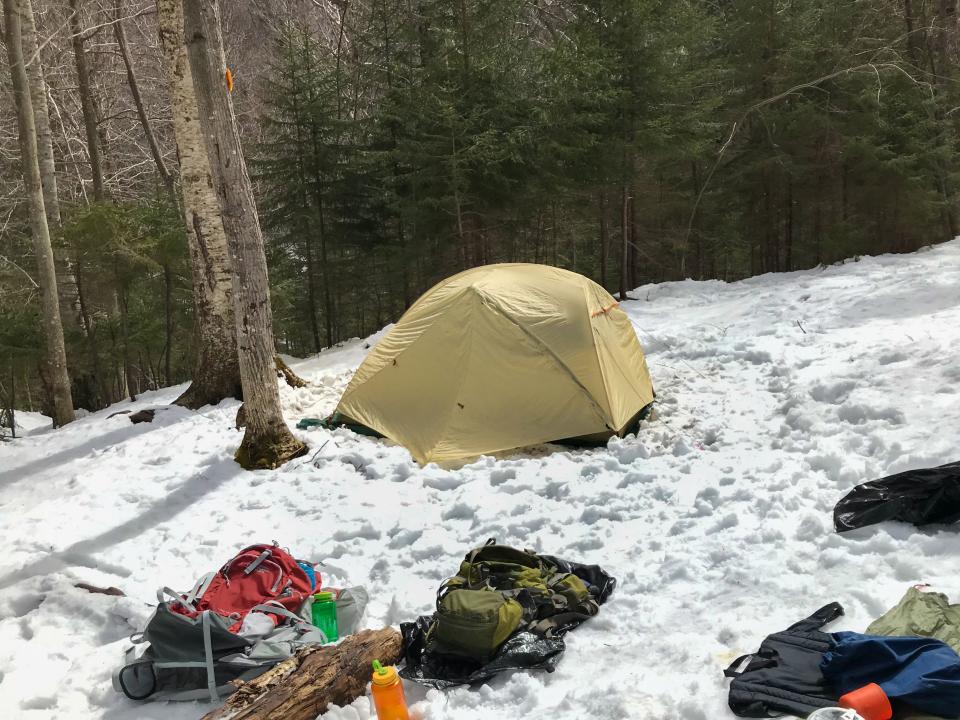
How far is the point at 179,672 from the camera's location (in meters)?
3.29

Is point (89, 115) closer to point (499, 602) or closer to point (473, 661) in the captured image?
point (499, 602)

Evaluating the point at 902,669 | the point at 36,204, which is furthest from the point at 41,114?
the point at 902,669

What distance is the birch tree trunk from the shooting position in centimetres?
731

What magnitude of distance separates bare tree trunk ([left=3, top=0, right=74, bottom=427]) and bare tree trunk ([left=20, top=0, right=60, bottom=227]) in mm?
1080

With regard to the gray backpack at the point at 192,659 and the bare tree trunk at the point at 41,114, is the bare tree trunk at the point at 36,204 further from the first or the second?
the gray backpack at the point at 192,659

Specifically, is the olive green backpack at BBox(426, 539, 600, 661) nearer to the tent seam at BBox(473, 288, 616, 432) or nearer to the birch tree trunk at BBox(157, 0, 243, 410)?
the tent seam at BBox(473, 288, 616, 432)

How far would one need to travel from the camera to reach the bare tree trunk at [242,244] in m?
5.68

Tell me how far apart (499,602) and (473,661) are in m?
0.30

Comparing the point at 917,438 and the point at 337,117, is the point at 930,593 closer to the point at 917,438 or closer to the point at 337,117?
the point at 917,438

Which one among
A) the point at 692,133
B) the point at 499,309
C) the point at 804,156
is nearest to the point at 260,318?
the point at 499,309

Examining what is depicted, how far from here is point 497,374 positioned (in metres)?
6.38

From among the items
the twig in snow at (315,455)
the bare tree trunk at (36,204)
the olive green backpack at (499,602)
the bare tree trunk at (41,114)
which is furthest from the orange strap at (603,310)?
the bare tree trunk at (41,114)

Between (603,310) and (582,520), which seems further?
(603,310)

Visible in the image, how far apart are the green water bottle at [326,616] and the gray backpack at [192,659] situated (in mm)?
361
